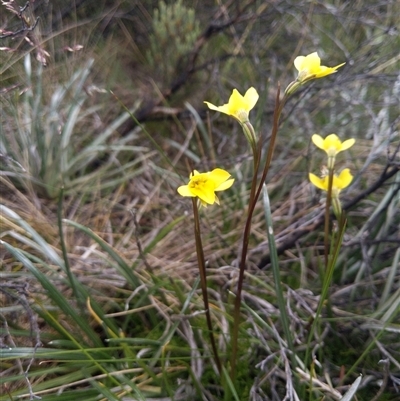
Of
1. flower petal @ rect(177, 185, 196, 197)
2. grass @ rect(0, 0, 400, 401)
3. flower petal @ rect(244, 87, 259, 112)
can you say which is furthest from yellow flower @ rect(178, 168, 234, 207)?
grass @ rect(0, 0, 400, 401)

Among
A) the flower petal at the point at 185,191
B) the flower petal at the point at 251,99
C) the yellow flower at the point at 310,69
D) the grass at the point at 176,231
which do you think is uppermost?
the yellow flower at the point at 310,69

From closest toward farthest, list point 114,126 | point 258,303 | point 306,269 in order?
point 258,303, point 306,269, point 114,126

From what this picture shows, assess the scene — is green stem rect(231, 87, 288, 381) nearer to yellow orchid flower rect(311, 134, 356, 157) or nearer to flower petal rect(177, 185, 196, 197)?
flower petal rect(177, 185, 196, 197)

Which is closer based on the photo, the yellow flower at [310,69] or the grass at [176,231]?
the yellow flower at [310,69]

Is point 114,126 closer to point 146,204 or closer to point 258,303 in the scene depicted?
point 146,204

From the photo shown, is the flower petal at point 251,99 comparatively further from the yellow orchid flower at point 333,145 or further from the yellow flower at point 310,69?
the yellow orchid flower at point 333,145

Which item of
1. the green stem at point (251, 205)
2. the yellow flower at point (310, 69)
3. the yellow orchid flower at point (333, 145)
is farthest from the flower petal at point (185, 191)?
the yellow orchid flower at point (333, 145)

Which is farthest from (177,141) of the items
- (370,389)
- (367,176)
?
(370,389)

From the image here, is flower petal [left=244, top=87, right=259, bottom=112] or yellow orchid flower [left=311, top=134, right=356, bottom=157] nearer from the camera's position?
flower petal [left=244, top=87, right=259, bottom=112]
